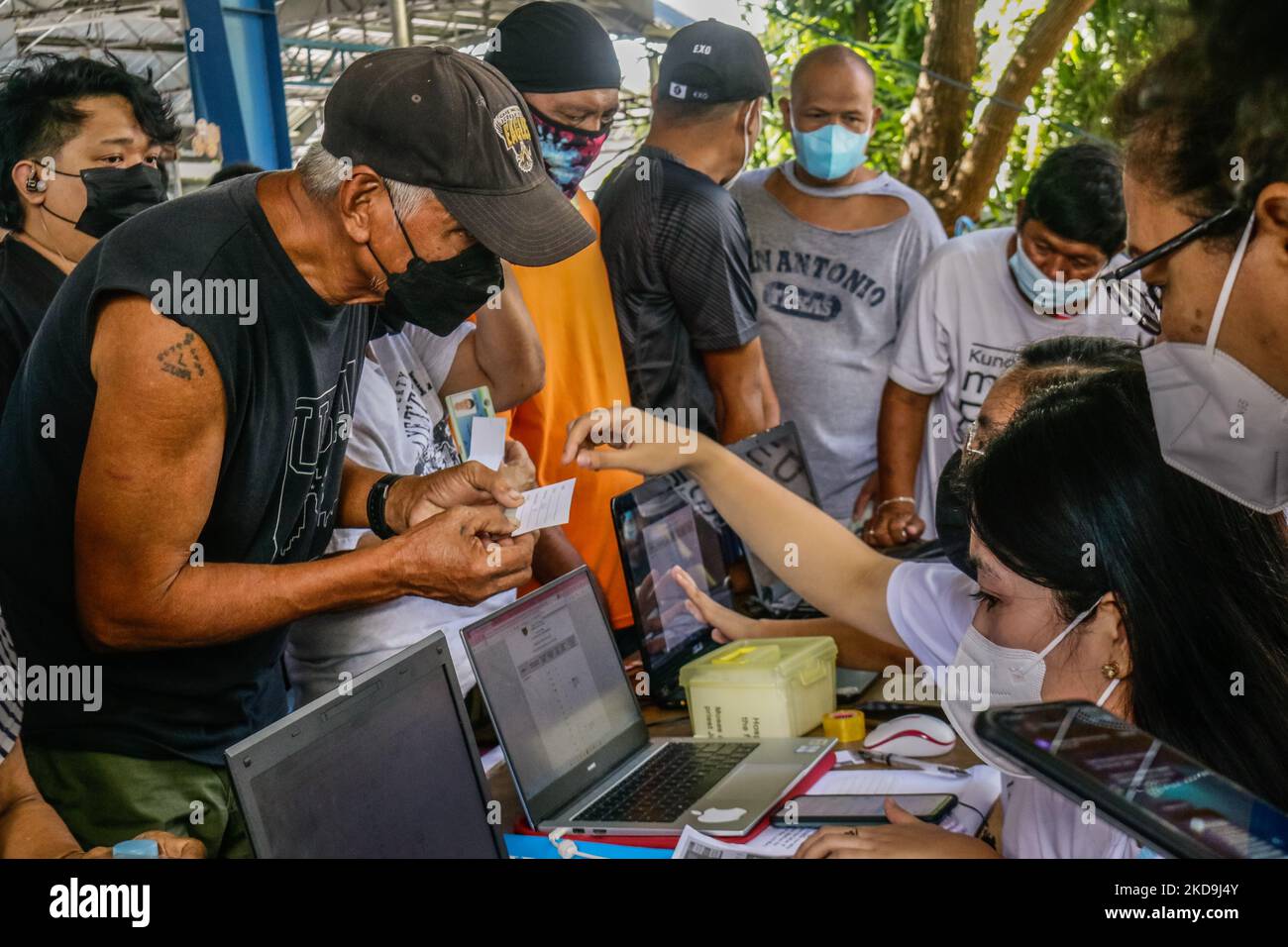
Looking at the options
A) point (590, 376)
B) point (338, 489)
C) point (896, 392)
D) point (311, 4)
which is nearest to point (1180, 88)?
point (338, 489)

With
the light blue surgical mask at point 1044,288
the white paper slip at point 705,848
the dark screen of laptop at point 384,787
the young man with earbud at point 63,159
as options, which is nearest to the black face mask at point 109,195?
the young man with earbud at point 63,159

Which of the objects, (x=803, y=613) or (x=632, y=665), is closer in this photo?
(x=632, y=665)

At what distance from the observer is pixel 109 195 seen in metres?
2.42

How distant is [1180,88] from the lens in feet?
3.81

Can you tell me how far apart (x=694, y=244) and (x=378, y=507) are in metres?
1.15

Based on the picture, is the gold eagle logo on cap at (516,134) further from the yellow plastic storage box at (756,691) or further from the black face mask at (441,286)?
the yellow plastic storage box at (756,691)

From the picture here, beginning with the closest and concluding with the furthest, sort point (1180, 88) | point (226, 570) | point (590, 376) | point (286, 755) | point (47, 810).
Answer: point (1180, 88), point (286, 755), point (47, 810), point (226, 570), point (590, 376)

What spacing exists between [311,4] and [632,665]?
25.5 feet

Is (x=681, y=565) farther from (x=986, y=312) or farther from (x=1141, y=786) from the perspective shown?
(x=1141, y=786)

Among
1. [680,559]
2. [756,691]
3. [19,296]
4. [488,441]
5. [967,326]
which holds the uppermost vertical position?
[19,296]

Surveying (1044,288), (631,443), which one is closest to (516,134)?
(631,443)

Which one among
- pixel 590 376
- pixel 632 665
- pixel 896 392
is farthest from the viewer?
pixel 896 392

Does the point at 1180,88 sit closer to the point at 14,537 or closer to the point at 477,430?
the point at 477,430

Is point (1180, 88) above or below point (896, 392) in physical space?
above
